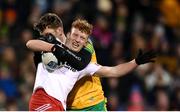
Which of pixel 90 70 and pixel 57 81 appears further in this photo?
pixel 90 70

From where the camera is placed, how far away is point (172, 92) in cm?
1478

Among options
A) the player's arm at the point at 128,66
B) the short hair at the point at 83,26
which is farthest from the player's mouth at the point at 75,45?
the player's arm at the point at 128,66

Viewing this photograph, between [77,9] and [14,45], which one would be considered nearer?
[14,45]

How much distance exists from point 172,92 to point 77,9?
8.86ft

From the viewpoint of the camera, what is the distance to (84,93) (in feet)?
30.2

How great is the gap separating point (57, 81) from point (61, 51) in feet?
1.16

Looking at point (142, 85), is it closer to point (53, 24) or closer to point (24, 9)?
point (24, 9)

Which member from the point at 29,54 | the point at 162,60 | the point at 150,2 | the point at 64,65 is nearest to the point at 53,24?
the point at 64,65

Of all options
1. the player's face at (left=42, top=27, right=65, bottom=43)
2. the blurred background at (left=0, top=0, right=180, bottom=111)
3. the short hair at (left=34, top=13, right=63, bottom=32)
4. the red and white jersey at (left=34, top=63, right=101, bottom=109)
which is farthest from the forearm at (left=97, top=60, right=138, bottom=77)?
the blurred background at (left=0, top=0, right=180, bottom=111)

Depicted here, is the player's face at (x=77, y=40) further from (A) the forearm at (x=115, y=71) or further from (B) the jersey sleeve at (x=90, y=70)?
(A) the forearm at (x=115, y=71)

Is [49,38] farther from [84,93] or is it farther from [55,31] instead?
[84,93]

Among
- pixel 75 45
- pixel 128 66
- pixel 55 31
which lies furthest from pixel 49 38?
pixel 128 66

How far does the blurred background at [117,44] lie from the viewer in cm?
1422

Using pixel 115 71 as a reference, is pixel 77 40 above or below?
above
